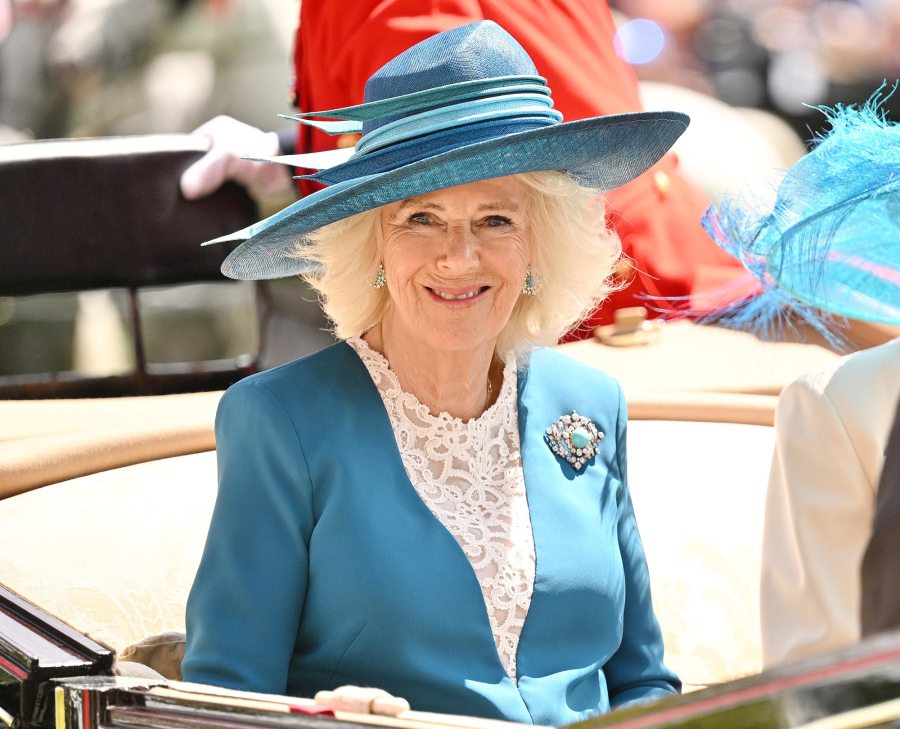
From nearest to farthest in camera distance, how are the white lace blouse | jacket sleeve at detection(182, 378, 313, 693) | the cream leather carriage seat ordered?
jacket sleeve at detection(182, 378, 313, 693)
the white lace blouse
the cream leather carriage seat

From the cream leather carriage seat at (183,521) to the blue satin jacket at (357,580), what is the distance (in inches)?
22.1

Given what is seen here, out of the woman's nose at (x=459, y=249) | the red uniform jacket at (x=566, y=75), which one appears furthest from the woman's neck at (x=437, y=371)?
the red uniform jacket at (x=566, y=75)

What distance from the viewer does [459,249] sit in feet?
5.24

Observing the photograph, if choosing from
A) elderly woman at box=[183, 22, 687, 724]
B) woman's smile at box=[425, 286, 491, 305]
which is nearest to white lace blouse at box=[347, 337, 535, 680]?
elderly woman at box=[183, 22, 687, 724]

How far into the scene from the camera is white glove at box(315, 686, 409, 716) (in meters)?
1.06

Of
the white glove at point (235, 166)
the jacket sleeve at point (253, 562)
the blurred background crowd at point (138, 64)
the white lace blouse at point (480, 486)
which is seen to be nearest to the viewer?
the jacket sleeve at point (253, 562)

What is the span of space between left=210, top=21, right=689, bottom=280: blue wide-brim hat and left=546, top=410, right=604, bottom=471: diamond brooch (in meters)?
0.31

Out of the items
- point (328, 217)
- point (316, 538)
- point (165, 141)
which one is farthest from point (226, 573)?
point (165, 141)

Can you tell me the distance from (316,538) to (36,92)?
217cm

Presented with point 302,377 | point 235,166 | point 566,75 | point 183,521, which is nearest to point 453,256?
point 302,377

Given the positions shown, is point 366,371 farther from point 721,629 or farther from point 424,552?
point 721,629

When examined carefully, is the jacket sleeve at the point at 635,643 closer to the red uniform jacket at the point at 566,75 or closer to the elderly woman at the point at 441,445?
the elderly woman at the point at 441,445

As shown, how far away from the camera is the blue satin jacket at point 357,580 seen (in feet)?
4.97

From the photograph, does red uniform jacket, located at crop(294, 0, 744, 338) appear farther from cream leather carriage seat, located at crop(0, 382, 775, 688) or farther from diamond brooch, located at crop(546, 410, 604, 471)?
diamond brooch, located at crop(546, 410, 604, 471)
